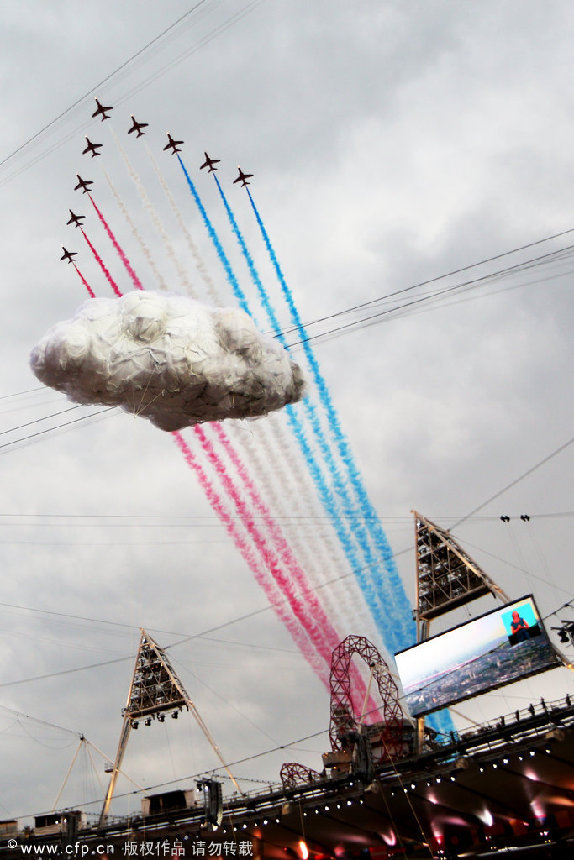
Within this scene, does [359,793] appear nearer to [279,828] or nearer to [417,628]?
[279,828]

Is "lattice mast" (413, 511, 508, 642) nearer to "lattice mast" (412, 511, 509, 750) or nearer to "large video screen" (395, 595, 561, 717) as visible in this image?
"lattice mast" (412, 511, 509, 750)

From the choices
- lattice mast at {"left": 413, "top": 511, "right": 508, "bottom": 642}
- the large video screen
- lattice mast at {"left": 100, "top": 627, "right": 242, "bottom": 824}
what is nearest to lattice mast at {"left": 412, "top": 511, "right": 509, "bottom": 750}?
lattice mast at {"left": 413, "top": 511, "right": 508, "bottom": 642}

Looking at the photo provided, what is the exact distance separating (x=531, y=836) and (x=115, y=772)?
35.3 metres

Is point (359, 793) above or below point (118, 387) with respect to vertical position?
below

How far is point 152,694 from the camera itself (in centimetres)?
6794

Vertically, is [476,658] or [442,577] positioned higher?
[442,577]

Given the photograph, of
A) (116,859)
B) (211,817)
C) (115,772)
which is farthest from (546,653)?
(115,772)

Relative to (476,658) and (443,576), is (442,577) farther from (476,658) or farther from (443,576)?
(476,658)

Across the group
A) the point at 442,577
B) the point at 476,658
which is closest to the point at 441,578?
the point at 442,577

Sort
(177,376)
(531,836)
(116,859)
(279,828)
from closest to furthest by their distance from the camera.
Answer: (177,376)
(531,836)
(279,828)
(116,859)

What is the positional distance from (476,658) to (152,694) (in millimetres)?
29724

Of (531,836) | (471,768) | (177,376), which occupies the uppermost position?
(177,376)

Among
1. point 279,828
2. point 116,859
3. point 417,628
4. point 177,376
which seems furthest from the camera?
point 417,628

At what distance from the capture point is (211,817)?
50.8m
